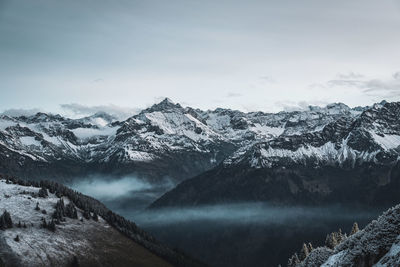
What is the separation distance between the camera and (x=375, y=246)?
81.6m

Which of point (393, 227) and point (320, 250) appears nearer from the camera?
point (393, 227)

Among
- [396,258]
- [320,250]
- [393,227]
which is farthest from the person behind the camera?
[320,250]

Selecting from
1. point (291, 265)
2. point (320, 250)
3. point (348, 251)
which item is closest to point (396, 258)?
point (348, 251)

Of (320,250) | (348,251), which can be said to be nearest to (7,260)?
(320,250)

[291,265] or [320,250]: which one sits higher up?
[320,250]

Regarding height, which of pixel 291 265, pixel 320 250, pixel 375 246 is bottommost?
pixel 291 265

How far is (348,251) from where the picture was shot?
9000 cm

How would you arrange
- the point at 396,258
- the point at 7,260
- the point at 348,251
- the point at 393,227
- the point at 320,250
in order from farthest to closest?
1. the point at 7,260
2. the point at 320,250
3. the point at 348,251
4. the point at 393,227
5. the point at 396,258

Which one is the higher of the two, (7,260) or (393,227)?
(393,227)

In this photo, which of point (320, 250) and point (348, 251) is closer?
point (348, 251)

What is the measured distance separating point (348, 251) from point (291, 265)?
11360 cm

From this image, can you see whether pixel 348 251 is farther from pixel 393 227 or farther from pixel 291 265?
pixel 291 265

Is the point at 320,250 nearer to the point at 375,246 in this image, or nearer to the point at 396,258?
the point at 375,246

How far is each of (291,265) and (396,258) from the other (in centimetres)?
13343
